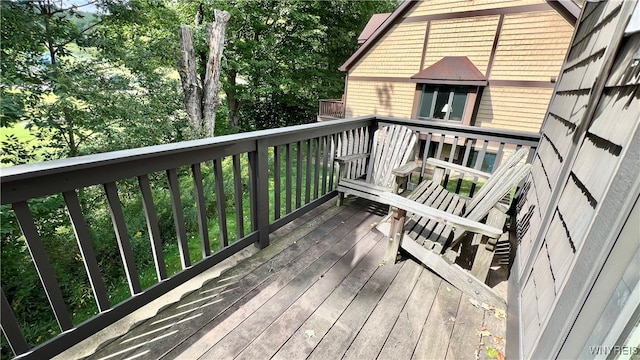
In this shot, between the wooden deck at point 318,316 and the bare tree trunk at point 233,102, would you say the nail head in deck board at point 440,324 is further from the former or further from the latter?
the bare tree trunk at point 233,102

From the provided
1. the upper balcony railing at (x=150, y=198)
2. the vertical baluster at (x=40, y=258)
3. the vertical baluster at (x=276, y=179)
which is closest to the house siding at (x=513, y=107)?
the upper balcony railing at (x=150, y=198)

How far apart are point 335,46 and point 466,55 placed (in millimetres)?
6091

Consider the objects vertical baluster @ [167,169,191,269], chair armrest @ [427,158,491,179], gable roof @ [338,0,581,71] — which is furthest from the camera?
gable roof @ [338,0,581,71]

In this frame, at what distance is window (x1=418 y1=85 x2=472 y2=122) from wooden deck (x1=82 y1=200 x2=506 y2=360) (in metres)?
7.27

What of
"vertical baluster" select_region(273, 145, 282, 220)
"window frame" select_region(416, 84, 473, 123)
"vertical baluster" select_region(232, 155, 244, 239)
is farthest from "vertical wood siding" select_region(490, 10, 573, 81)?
"vertical baluster" select_region(232, 155, 244, 239)

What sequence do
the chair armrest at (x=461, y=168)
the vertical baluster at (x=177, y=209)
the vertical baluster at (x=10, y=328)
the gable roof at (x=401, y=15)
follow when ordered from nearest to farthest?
1. the vertical baluster at (x=10, y=328)
2. the vertical baluster at (x=177, y=209)
3. the chair armrest at (x=461, y=168)
4. the gable roof at (x=401, y=15)

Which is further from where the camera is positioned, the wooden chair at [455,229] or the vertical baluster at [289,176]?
the vertical baluster at [289,176]

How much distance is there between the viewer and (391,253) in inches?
80.7

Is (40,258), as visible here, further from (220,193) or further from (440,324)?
(440,324)

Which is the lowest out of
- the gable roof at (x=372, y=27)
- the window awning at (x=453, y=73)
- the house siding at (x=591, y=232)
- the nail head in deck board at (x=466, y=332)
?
the nail head in deck board at (x=466, y=332)

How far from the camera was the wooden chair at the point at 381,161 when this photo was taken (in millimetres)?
2771

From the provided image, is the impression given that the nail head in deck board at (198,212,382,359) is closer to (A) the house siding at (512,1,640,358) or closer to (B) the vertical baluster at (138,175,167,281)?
(B) the vertical baluster at (138,175,167,281)

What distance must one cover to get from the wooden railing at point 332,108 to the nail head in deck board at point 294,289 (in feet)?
29.5

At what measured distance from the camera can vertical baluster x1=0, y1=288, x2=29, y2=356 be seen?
→ 1.02m
